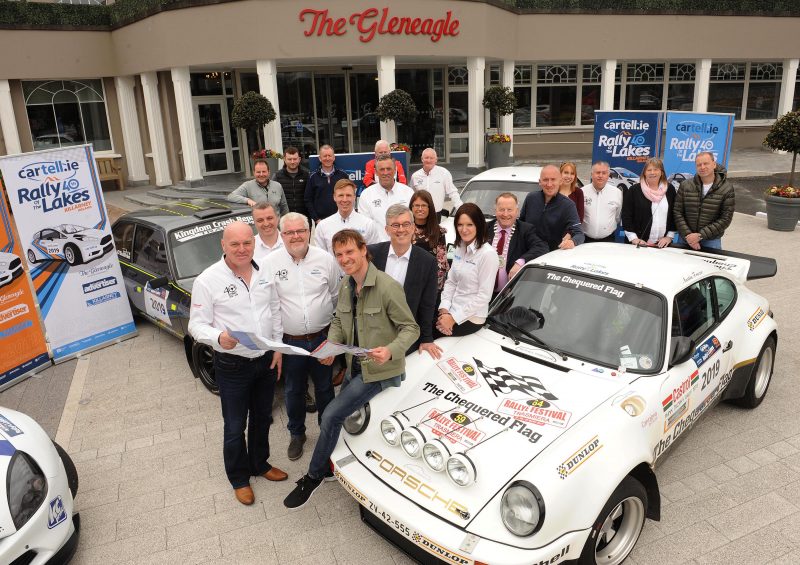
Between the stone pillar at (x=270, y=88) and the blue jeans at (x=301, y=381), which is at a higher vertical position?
the stone pillar at (x=270, y=88)

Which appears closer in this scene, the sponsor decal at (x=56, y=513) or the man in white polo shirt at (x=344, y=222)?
the sponsor decal at (x=56, y=513)

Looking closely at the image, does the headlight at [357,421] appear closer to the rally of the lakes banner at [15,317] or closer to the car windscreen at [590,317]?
the car windscreen at [590,317]

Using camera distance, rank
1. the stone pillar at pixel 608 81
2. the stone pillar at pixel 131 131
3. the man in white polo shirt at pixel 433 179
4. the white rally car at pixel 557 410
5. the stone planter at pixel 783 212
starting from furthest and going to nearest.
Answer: the stone pillar at pixel 608 81
the stone pillar at pixel 131 131
the stone planter at pixel 783 212
the man in white polo shirt at pixel 433 179
the white rally car at pixel 557 410

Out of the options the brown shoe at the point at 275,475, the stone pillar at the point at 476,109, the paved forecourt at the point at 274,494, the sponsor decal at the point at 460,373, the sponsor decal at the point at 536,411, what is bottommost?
the paved forecourt at the point at 274,494

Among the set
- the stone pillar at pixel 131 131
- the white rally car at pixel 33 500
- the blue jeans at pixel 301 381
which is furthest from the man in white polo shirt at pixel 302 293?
the stone pillar at pixel 131 131

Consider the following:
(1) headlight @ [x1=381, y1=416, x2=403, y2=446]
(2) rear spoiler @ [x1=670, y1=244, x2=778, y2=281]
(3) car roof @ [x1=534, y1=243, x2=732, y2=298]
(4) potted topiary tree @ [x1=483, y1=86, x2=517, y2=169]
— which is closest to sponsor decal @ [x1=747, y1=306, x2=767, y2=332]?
(3) car roof @ [x1=534, y1=243, x2=732, y2=298]

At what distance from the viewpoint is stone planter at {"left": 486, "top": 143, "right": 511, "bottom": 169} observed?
1859 cm

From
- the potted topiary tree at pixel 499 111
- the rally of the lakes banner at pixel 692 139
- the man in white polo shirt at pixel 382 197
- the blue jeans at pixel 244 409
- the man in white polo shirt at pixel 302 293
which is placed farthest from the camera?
the potted topiary tree at pixel 499 111

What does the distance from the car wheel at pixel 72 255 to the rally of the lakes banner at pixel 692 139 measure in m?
9.60

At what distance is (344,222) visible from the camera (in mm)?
5871

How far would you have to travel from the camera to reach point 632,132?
12.4 metres

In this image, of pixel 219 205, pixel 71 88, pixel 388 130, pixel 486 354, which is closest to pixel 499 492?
pixel 486 354

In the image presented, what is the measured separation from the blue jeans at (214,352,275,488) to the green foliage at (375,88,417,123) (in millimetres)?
12993

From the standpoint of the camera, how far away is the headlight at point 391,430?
3672 millimetres
